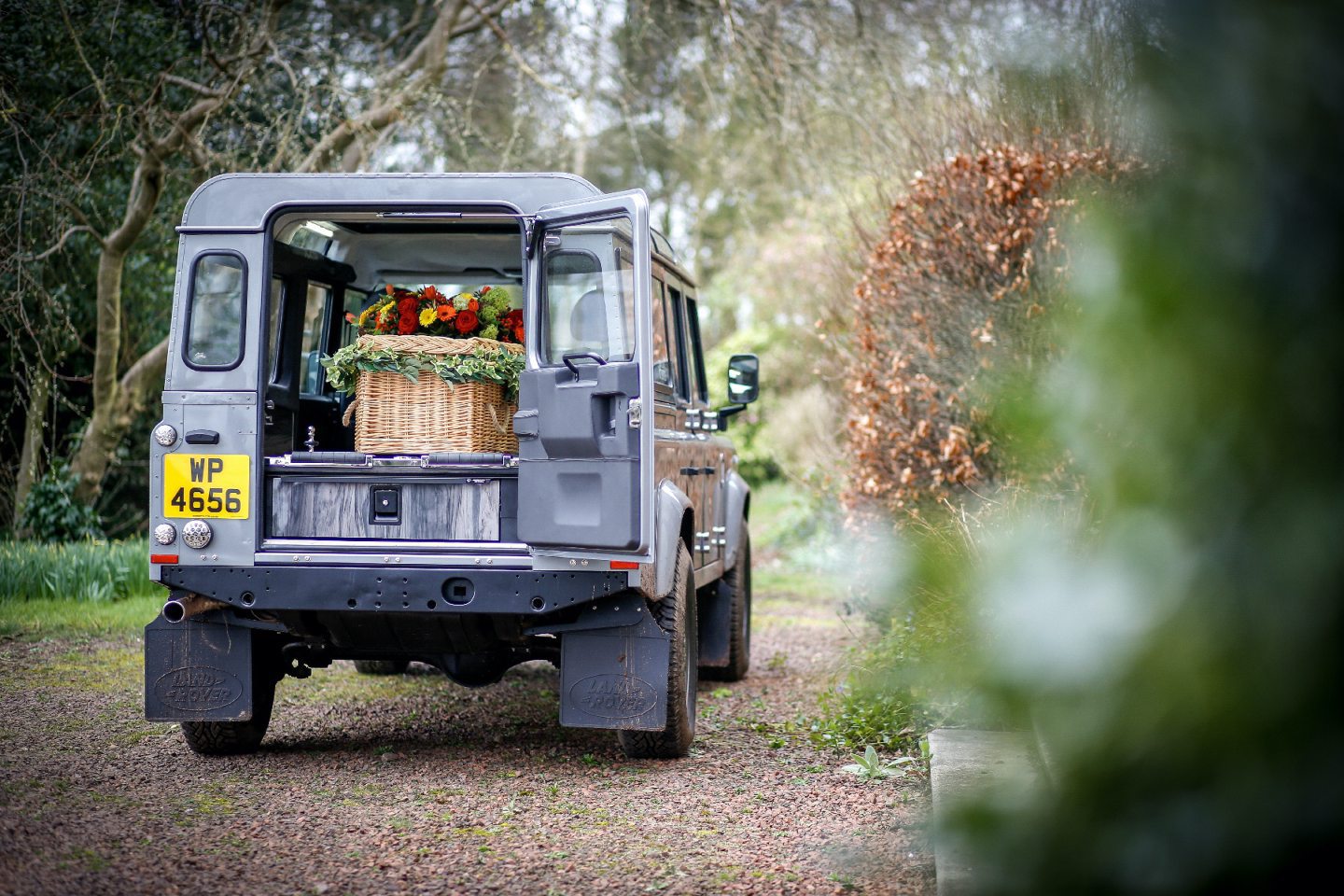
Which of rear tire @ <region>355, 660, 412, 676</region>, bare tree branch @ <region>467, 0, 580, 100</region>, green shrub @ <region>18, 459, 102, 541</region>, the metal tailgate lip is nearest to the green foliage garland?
the metal tailgate lip

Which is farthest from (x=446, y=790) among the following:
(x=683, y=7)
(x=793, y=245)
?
(x=793, y=245)

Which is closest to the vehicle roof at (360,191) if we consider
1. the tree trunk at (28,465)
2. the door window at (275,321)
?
the door window at (275,321)

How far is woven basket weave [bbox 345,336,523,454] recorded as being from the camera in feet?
19.2

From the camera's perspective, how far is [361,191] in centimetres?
573

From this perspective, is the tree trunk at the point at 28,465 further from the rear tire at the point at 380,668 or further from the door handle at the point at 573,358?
the door handle at the point at 573,358

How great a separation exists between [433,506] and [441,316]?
1.07 meters

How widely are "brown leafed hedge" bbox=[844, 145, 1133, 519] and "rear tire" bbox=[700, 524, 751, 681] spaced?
0.97 m

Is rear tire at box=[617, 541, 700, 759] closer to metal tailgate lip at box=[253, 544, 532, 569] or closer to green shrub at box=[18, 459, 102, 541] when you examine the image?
metal tailgate lip at box=[253, 544, 532, 569]

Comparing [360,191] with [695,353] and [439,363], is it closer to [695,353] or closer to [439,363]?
[439,363]

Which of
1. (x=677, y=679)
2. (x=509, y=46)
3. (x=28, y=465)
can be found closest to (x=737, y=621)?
(x=677, y=679)

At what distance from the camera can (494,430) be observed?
6.05 meters

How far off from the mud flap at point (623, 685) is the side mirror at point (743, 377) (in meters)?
2.84

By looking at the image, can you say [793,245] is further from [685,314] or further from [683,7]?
[685,314]

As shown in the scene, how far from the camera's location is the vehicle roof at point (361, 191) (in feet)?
18.7
